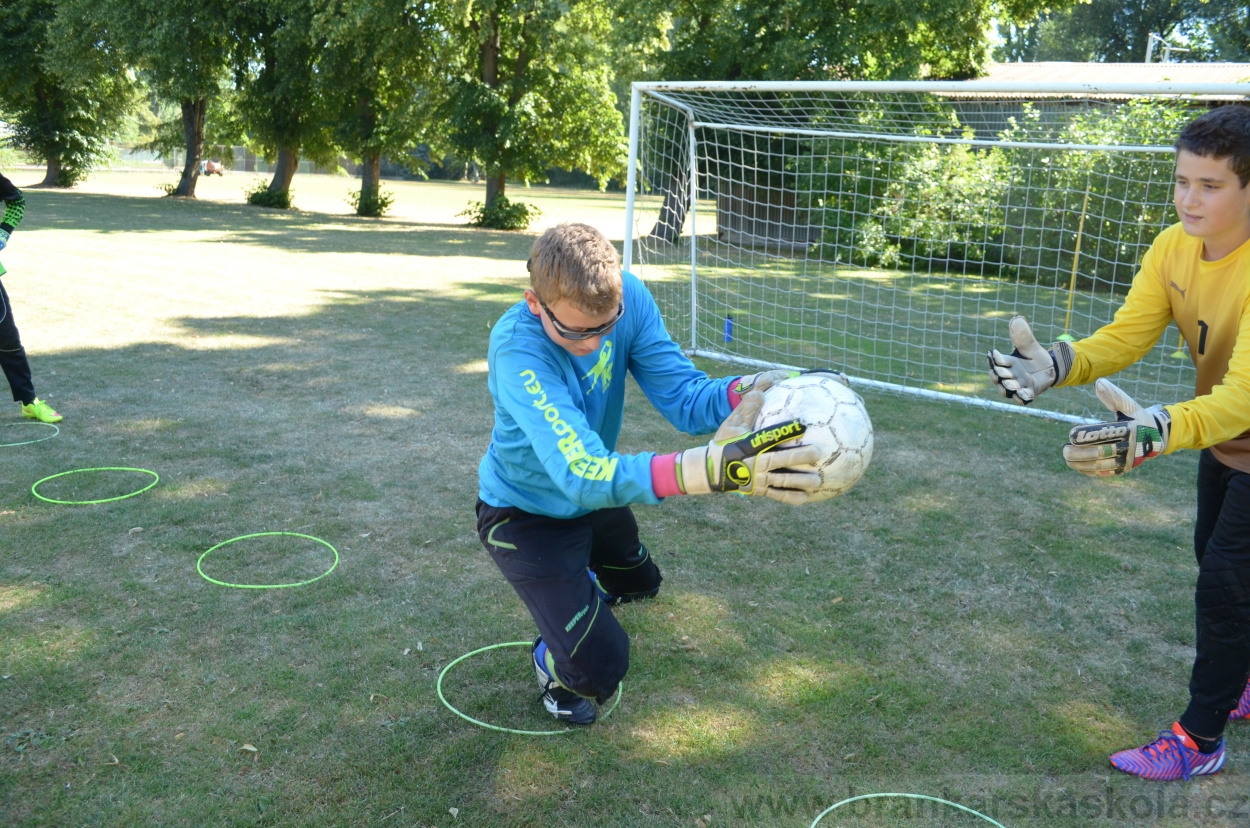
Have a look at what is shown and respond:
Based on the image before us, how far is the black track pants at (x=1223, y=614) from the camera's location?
2984 mm

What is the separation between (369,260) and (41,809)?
596 inches

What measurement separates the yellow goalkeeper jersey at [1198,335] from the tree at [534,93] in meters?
23.4

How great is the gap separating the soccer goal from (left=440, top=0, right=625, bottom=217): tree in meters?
7.09

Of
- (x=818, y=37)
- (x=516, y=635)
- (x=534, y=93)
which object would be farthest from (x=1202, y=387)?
(x=534, y=93)

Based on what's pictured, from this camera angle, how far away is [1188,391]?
340 inches

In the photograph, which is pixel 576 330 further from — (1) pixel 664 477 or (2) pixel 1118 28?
(2) pixel 1118 28

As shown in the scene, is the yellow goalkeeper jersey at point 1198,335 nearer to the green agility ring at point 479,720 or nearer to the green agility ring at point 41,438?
the green agility ring at point 479,720

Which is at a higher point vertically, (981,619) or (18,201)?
(18,201)

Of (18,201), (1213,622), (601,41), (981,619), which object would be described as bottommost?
(981,619)

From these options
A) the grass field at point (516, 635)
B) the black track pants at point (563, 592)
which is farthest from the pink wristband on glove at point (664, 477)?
the grass field at point (516, 635)

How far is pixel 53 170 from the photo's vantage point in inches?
1423

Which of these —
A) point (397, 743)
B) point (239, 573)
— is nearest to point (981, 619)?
point (397, 743)

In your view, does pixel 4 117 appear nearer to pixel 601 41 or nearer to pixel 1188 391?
pixel 601 41

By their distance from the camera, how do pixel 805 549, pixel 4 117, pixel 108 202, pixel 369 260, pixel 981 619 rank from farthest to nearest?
pixel 4 117 < pixel 108 202 < pixel 369 260 < pixel 805 549 < pixel 981 619
